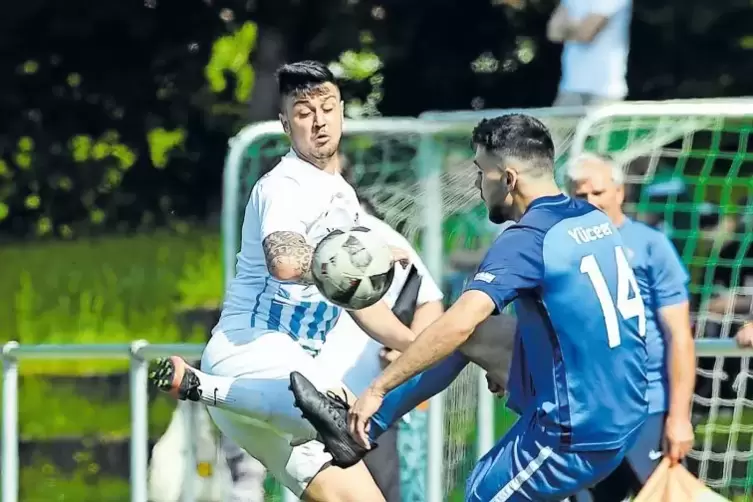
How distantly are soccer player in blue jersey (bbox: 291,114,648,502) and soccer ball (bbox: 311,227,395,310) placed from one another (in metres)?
0.31

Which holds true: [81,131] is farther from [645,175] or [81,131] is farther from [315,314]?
[315,314]

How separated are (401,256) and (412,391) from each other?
49 centimetres

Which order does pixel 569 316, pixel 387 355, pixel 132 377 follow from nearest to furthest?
pixel 569 316, pixel 387 355, pixel 132 377

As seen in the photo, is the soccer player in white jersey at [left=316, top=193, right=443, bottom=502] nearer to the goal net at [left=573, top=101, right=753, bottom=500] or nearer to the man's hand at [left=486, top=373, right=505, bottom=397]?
the man's hand at [left=486, top=373, right=505, bottom=397]

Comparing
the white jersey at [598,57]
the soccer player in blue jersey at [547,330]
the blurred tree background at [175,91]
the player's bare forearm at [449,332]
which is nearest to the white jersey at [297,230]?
the soccer player in blue jersey at [547,330]

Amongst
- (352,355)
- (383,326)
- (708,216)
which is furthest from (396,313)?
(708,216)

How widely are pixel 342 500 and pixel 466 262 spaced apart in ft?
10.1

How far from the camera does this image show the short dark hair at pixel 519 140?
179 inches

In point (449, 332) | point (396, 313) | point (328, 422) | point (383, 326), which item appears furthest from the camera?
point (396, 313)

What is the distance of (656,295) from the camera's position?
5.57 m

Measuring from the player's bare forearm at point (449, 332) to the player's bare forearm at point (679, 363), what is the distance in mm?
1362

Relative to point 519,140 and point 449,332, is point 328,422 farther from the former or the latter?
point 519,140

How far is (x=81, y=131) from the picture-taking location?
14.0 m

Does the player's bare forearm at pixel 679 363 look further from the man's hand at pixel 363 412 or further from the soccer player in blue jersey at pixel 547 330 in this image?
the man's hand at pixel 363 412
